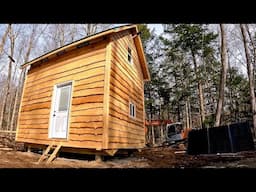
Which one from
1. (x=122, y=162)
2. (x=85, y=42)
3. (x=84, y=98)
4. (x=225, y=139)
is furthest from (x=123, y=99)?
(x=225, y=139)

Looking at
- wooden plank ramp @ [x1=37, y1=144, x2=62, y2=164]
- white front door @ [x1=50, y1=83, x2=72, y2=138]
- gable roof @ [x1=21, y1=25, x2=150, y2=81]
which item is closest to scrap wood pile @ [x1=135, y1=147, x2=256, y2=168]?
wooden plank ramp @ [x1=37, y1=144, x2=62, y2=164]

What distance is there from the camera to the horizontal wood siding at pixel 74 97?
218 inches

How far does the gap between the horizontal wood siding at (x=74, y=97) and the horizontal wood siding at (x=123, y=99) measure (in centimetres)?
42

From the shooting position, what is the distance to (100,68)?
583 centimetres

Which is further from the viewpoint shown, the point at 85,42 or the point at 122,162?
the point at 85,42

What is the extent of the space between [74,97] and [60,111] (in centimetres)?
85

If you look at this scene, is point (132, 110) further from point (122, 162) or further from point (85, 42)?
point (85, 42)

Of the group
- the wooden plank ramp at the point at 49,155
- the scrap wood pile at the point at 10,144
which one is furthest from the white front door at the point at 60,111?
the scrap wood pile at the point at 10,144

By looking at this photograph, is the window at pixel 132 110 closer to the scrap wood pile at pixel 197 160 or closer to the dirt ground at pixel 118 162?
the scrap wood pile at pixel 197 160

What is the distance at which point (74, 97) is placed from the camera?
20.3 ft

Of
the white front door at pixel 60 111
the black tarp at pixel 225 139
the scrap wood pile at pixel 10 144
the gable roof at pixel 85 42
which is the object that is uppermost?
the gable roof at pixel 85 42
